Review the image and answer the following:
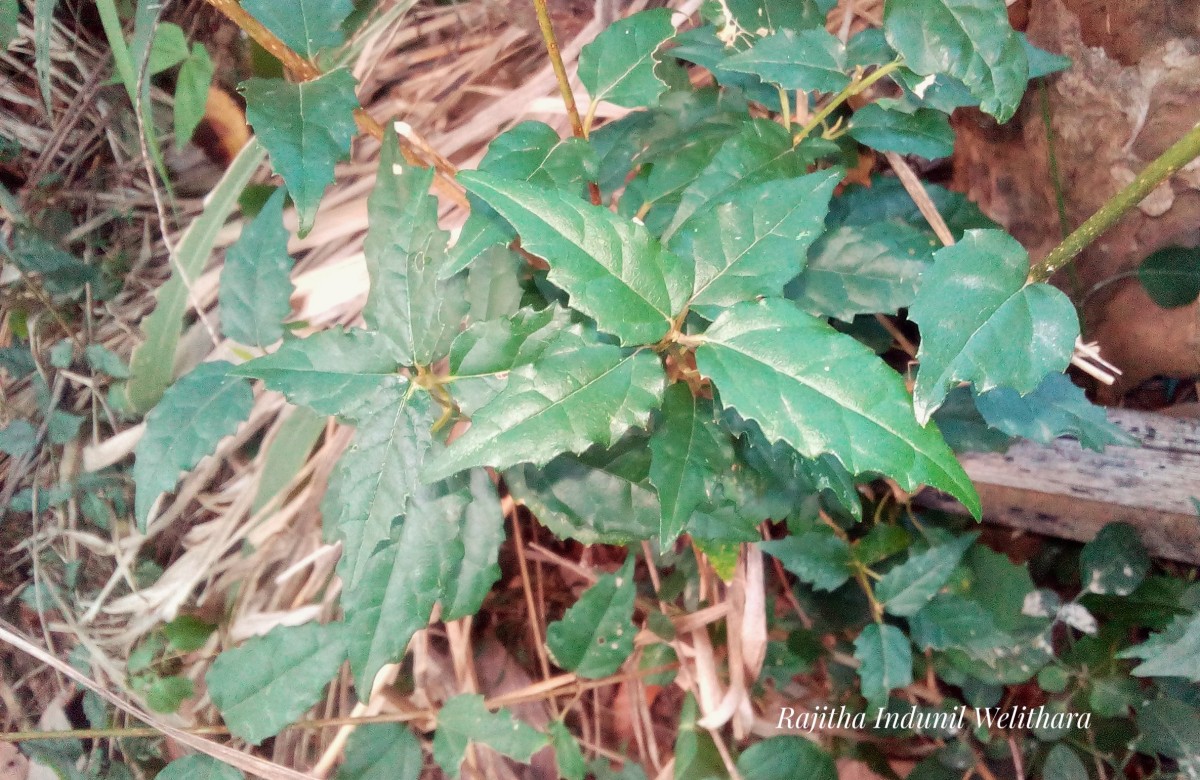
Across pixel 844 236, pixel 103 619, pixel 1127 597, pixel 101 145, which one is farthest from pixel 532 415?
pixel 101 145

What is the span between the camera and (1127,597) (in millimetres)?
1312

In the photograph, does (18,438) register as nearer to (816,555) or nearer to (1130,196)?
(816,555)

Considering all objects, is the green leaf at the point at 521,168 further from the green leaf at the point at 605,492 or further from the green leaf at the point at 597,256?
the green leaf at the point at 605,492

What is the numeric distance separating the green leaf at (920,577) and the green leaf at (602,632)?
46cm

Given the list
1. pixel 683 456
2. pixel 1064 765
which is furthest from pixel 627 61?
pixel 1064 765

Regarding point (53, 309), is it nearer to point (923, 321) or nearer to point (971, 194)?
point (923, 321)

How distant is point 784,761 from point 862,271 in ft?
2.85

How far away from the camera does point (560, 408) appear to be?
0.65 m

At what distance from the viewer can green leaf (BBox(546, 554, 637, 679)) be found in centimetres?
122

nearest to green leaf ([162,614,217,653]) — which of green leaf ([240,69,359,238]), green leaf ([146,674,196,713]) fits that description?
green leaf ([146,674,196,713])

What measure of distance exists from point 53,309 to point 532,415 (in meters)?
1.66

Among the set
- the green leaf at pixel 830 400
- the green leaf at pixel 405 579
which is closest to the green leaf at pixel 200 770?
the green leaf at pixel 405 579

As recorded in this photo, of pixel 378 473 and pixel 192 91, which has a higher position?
pixel 192 91

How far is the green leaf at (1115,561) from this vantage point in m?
1.24
